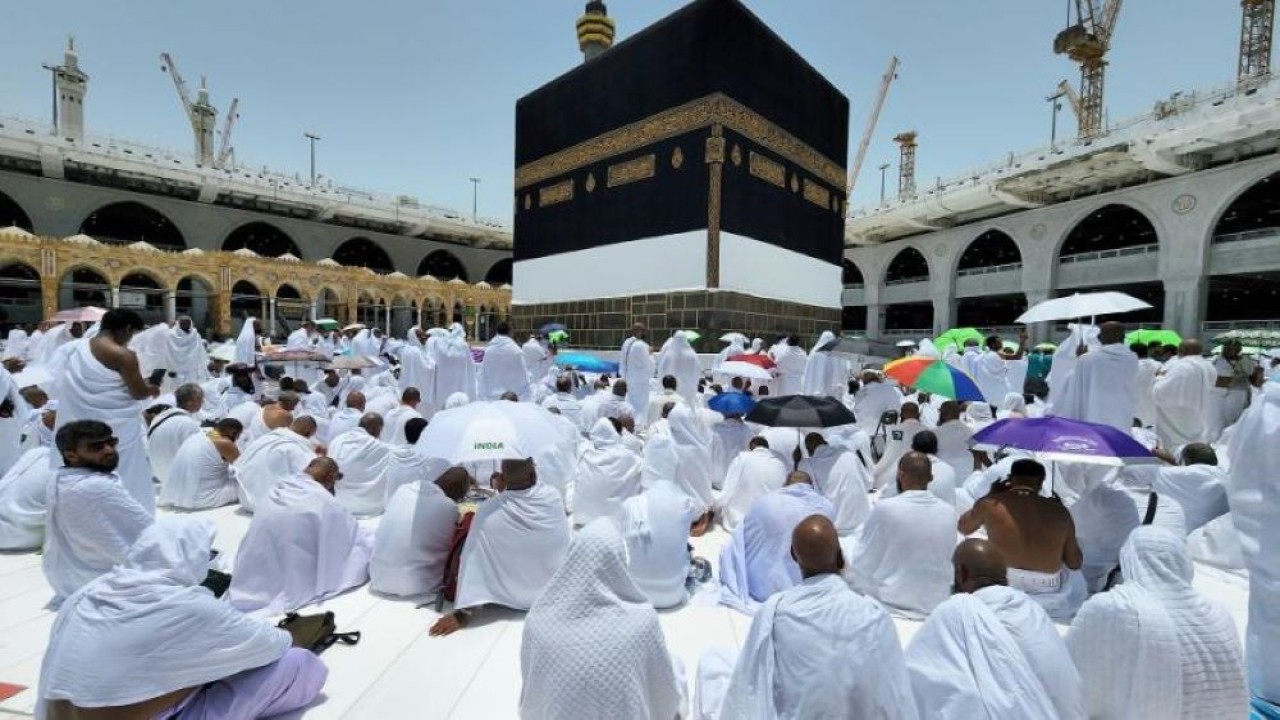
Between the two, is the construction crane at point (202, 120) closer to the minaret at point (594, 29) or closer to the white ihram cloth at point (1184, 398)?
the minaret at point (594, 29)

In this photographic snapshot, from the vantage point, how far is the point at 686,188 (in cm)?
1207

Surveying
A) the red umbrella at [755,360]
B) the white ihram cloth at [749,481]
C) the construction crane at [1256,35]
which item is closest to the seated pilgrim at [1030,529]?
the white ihram cloth at [749,481]

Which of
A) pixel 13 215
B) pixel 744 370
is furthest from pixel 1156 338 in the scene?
pixel 13 215

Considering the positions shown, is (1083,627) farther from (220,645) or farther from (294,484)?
(294,484)

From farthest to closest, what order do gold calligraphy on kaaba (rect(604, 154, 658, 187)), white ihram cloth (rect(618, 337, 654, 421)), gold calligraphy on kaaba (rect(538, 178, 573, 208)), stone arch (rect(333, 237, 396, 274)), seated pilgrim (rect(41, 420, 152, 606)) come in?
1. stone arch (rect(333, 237, 396, 274))
2. gold calligraphy on kaaba (rect(538, 178, 573, 208))
3. gold calligraphy on kaaba (rect(604, 154, 658, 187))
4. white ihram cloth (rect(618, 337, 654, 421))
5. seated pilgrim (rect(41, 420, 152, 606))

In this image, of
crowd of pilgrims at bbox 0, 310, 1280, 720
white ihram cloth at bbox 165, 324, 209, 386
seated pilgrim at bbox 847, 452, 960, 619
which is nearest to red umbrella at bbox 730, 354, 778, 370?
crowd of pilgrims at bbox 0, 310, 1280, 720

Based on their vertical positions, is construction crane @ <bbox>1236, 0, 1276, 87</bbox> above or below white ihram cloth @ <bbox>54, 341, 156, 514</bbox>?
above

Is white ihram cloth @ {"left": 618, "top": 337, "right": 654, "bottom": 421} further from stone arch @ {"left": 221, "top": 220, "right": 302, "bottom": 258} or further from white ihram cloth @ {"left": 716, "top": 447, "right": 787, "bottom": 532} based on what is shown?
stone arch @ {"left": 221, "top": 220, "right": 302, "bottom": 258}

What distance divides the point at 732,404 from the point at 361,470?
2865 millimetres

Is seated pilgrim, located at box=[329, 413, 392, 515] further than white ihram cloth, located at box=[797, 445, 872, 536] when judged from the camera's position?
Yes

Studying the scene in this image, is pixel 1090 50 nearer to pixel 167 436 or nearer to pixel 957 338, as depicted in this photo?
pixel 957 338

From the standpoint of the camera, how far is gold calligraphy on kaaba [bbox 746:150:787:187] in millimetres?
12414

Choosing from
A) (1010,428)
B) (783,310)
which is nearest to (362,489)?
(1010,428)

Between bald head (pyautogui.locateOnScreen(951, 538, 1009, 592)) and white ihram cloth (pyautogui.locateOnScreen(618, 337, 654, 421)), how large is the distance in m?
6.65
